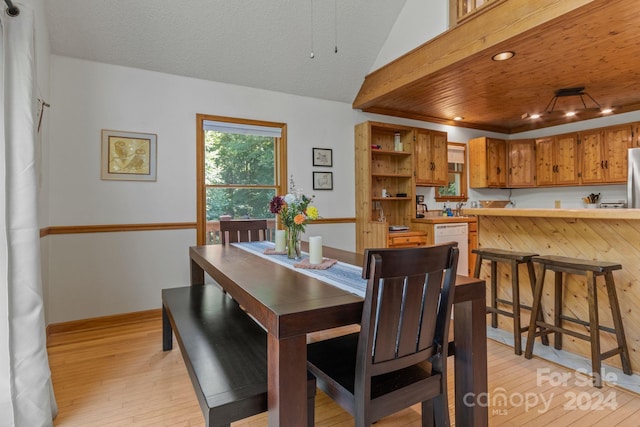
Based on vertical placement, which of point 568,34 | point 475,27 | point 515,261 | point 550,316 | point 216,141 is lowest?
point 550,316

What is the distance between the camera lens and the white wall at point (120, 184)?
310cm

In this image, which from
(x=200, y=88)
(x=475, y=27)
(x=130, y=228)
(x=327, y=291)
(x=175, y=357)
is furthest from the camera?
(x=200, y=88)

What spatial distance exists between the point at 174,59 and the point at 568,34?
3.48m

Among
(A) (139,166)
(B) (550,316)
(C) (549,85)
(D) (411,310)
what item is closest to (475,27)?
(C) (549,85)

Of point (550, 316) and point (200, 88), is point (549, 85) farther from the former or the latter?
point (200, 88)

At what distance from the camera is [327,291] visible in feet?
4.61

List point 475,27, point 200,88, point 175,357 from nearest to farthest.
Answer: point 175,357
point 475,27
point 200,88

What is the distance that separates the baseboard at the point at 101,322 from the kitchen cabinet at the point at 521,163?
5.70 meters

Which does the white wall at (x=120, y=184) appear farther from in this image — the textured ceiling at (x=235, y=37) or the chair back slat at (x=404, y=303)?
the chair back slat at (x=404, y=303)

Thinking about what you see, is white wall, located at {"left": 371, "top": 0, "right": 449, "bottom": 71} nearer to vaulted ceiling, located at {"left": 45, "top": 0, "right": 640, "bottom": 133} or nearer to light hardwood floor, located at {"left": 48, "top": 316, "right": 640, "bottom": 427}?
vaulted ceiling, located at {"left": 45, "top": 0, "right": 640, "bottom": 133}

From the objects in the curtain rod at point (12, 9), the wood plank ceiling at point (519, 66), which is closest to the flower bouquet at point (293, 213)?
the curtain rod at point (12, 9)

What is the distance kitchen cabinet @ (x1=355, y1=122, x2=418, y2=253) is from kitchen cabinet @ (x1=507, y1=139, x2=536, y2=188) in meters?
2.14

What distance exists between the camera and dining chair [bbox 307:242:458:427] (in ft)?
3.78

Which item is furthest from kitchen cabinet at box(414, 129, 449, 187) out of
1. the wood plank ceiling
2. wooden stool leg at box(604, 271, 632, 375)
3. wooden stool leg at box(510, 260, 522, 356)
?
wooden stool leg at box(604, 271, 632, 375)
